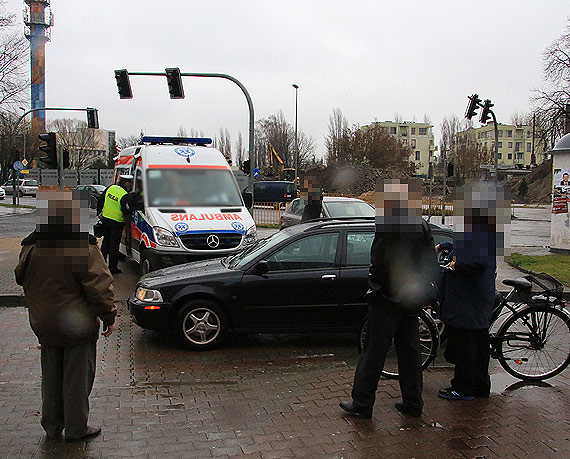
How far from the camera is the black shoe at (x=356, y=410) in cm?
448

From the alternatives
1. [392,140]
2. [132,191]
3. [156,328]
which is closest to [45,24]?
[392,140]

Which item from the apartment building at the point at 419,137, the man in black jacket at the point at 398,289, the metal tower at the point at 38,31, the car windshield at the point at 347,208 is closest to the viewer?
the man in black jacket at the point at 398,289

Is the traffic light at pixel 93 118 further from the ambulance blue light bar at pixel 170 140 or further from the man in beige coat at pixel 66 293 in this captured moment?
the man in beige coat at pixel 66 293

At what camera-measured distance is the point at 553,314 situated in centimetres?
540

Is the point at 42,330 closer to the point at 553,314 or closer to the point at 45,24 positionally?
the point at 553,314

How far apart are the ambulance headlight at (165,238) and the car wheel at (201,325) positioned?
3185mm

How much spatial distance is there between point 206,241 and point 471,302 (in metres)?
5.75

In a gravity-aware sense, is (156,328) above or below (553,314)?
below

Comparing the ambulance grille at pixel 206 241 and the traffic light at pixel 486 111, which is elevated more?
the traffic light at pixel 486 111

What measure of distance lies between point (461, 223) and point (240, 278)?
9.15 feet

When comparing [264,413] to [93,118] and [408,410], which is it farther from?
[93,118]

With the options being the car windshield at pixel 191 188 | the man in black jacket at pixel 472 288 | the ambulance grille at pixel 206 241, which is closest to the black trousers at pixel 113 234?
the car windshield at pixel 191 188

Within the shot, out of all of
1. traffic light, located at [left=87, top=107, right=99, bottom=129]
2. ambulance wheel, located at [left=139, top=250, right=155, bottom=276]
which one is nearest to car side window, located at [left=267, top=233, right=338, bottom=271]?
ambulance wheel, located at [left=139, top=250, right=155, bottom=276]

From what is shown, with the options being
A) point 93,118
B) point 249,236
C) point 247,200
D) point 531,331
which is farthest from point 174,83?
point 531,331
